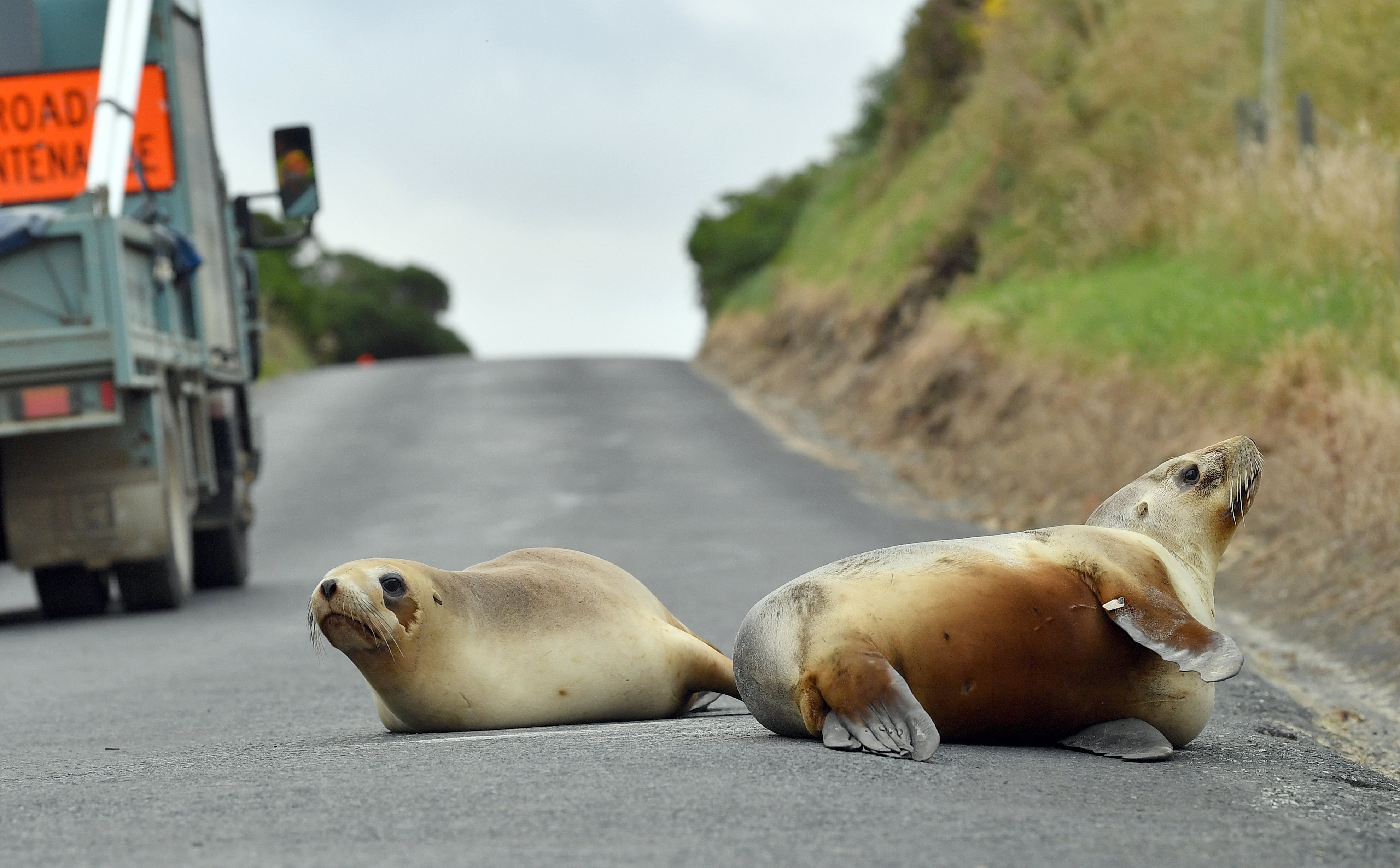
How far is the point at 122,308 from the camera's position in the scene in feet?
33.0

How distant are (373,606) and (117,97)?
7.63 metres

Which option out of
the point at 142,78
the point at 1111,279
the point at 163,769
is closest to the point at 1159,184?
the point at 1111,279

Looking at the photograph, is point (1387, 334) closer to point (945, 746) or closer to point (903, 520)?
point (903, 520)

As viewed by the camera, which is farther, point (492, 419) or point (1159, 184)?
point (492, 419)

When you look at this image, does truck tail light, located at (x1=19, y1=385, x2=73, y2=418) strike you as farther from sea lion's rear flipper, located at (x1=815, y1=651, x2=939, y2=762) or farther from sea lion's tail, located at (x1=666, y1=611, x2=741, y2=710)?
sea lion's rear flipper, located at (x1=815, y1=651, x2=939, y2=762)

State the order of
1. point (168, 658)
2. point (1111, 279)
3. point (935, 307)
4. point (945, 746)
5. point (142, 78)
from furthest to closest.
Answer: point (935, 307) < point (1111, 279) < point (142, 78) < point (168, 658) < point (945, 746)

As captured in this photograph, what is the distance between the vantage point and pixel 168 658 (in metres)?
8.56

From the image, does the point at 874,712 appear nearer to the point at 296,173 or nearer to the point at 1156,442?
the point at 296,173

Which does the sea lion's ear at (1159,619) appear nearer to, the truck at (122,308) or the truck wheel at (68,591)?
the truck at (122,308)

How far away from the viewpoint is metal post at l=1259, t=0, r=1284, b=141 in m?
18.9

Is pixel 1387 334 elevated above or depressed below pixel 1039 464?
above

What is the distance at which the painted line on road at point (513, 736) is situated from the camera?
471cm

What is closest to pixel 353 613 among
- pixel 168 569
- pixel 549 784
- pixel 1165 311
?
pixel 549 784

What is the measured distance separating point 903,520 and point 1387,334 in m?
4.57
